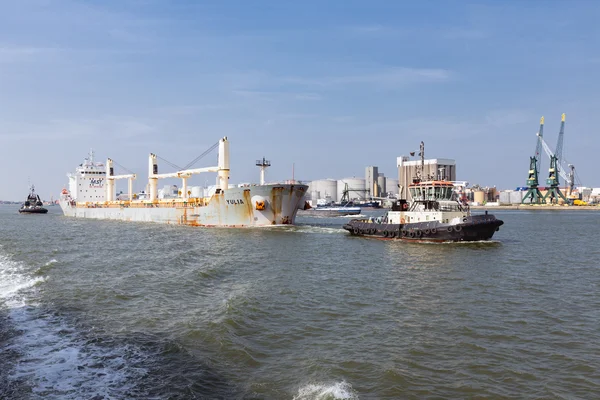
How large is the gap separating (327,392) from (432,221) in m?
31.3

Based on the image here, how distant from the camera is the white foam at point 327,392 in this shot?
8.78m

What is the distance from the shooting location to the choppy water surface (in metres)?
9.45

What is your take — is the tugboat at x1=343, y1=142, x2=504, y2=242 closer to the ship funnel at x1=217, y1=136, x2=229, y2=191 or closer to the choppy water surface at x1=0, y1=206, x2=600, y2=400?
the choppy water surface at x1=0, y1=206, x2=600, y2=400

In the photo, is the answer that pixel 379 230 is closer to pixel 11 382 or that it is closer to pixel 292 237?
pixel 292 237

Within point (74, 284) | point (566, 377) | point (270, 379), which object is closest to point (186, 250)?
point (74, 284)

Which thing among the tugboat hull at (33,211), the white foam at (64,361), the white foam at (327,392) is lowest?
the white foam at (327,392)

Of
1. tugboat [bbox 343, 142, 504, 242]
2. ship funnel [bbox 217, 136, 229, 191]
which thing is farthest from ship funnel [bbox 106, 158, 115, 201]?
tugboat [bbox 343, 142, 504, 242]

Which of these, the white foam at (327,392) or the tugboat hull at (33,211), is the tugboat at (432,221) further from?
the tugboat hull at (33,211)

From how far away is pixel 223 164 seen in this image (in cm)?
5575

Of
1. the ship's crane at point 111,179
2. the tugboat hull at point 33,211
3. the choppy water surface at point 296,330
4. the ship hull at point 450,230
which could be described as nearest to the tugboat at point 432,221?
the ship hull at point 450,230

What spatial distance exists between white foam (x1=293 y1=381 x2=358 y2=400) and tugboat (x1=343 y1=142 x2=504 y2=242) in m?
30.2

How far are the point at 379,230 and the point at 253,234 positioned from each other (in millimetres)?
12757

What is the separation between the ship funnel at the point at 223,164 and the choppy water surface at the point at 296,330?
2901cm

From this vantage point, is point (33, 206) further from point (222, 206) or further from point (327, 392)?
point (327, 392)
